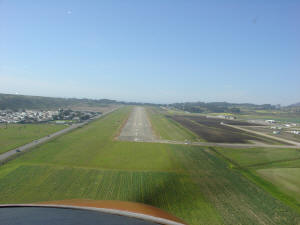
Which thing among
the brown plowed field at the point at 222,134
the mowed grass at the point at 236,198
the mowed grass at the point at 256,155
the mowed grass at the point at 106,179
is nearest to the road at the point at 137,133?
the mowed grass at the point at 106,179

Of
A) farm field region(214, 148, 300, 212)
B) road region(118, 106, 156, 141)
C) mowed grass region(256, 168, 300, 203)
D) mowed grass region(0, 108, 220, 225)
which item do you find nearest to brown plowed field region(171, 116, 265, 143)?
farm field region(214, 148, 300, 212)

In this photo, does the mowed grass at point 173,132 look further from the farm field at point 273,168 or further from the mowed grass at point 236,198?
the mowed grass at point 236,198

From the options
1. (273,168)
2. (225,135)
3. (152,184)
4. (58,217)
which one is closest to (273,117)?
(225,135)

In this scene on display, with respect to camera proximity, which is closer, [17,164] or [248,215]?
[248,215]

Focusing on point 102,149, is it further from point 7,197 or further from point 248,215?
point 248,215

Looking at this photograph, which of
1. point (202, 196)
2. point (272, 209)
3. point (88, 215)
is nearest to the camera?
point (88, 215)

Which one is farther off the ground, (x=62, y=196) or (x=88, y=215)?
(x=88, y=215)

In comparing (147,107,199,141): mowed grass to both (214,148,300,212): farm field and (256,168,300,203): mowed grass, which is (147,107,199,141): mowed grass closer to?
(214,148,300,212): farm field

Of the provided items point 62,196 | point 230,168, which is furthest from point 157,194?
point 230,168
